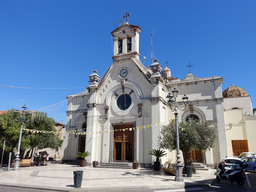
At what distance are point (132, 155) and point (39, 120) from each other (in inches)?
456

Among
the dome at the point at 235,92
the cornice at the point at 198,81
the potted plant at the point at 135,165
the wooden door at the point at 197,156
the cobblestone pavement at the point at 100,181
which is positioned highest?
the dome at the point at 235,92

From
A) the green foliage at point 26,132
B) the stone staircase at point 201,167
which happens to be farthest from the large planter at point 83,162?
the stone staircase at point 201,167

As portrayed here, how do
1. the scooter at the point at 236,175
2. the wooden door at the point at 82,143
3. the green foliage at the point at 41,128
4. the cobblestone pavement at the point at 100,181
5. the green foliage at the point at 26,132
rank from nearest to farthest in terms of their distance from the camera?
the cobblestone pavement at the point at 100,181 < the scooter at the point at 236,175 < the green foliage at the point at 26,132 < the green foliage at the point at 41,128 < the wooden door at the point at 82,143

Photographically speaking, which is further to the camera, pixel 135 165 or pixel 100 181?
pixel 135 165

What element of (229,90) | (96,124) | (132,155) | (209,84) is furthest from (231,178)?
(229,90)

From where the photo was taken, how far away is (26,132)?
22.5 m

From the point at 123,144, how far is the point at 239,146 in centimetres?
1251

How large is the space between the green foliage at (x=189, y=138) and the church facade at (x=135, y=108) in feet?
12.8

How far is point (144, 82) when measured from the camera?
76.3 feet

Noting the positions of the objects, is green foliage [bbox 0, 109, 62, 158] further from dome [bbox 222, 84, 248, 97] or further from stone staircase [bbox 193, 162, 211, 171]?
dome [bbox 222, 84, 248, 97]

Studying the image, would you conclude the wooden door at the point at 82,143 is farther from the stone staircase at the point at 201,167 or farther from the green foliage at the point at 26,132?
the stone staircase at the point at 201,167

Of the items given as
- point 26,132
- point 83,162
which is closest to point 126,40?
point 83,162

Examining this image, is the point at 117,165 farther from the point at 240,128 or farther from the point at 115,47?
the point at 115,47

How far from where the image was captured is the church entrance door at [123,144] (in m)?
22.2
